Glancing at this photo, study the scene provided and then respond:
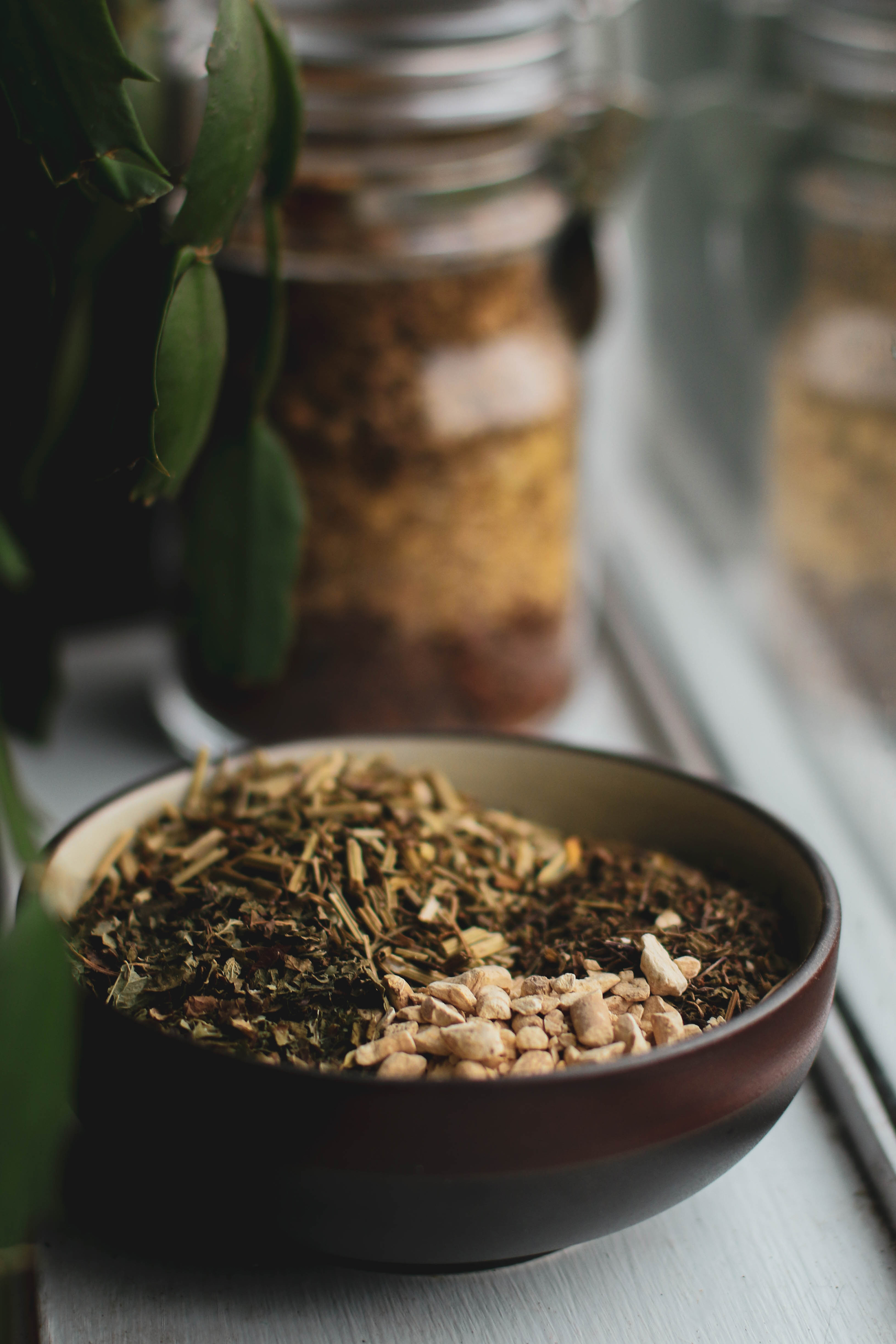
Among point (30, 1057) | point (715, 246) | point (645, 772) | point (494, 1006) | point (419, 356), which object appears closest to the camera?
point (30, 1057)

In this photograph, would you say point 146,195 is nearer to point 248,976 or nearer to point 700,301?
point 248,976

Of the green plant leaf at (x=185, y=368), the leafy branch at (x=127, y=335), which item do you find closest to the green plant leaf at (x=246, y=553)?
the leafy branch at (x=127, y=335)

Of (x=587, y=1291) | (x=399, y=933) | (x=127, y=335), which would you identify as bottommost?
(x=587, y=1291)

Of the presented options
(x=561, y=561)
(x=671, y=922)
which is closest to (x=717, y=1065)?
(x=671, y=922)

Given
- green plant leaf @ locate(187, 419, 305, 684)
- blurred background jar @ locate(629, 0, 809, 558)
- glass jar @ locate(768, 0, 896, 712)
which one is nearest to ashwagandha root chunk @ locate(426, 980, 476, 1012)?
green plant leaf @ locate(187, 419, 305, 684)

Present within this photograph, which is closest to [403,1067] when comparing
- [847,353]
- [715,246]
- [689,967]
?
[689,967]

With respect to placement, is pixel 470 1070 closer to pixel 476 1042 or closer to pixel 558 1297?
pixel 476 1042

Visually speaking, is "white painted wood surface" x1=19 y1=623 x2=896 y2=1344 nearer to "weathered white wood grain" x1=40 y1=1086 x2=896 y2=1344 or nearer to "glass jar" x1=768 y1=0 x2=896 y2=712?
"weathered white wood grain" x1=40 y1=1086 x2=896 y2=1344

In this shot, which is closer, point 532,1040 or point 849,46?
point 532,1040
